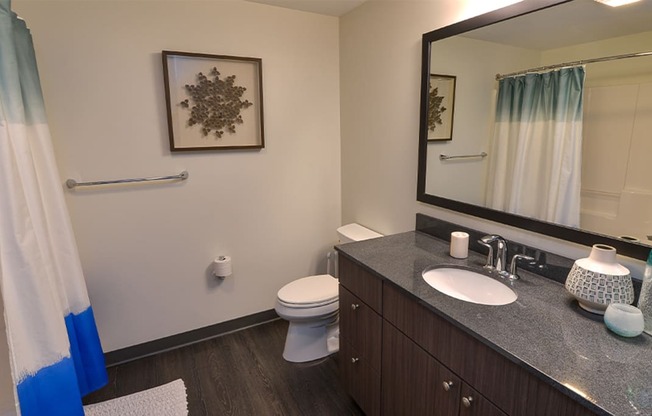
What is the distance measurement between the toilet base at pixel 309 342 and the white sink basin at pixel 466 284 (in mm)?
893

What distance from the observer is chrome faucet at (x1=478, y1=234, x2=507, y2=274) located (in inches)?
57.5

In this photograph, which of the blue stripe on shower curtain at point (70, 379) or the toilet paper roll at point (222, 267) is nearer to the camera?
the blue stripe on shower curtain at point (70, 379)

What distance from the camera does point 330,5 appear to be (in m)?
2.28

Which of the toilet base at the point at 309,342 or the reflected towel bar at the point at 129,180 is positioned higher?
the reflected towel bar at the point at 129,180

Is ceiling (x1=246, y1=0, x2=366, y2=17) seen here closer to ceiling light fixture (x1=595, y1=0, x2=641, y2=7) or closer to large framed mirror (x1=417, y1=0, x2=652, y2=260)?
large framed mirror (x1=417, y1=0, x2=652, y2=260)

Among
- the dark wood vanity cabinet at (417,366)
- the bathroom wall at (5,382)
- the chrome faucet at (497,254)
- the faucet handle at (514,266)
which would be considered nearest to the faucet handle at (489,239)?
the chrome faucet at (497,254)

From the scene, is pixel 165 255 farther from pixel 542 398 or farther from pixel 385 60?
pixel 542 398

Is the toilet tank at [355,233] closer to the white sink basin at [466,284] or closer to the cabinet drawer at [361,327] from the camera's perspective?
the cabinet drawer at [361,327]

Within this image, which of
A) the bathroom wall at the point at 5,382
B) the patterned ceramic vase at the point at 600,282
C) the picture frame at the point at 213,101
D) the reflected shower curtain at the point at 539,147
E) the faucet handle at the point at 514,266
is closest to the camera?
the patterned ceramic vase at the point at 600,282

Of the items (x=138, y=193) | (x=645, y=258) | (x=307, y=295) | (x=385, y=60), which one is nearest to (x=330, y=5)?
(x=385, y=60)

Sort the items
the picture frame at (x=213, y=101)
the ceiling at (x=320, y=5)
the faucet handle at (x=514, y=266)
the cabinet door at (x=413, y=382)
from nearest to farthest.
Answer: the cabinet door at (x=413, y=382)
the faucet handle at (x=514, y=266)
the picture frame at (x=213, y=101)
the ceiling at (x=320, y=5)

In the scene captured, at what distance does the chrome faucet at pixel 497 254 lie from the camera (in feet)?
4.79

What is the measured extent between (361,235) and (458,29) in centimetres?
132

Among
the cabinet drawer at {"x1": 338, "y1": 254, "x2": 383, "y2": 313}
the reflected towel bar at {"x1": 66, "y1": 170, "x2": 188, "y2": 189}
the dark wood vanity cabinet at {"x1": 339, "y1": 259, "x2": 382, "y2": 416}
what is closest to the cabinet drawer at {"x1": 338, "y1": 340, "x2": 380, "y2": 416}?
the dark wood vanity cabinet at {"x1": 339, "y1": 259, "x2": 382, "y2": 416}
